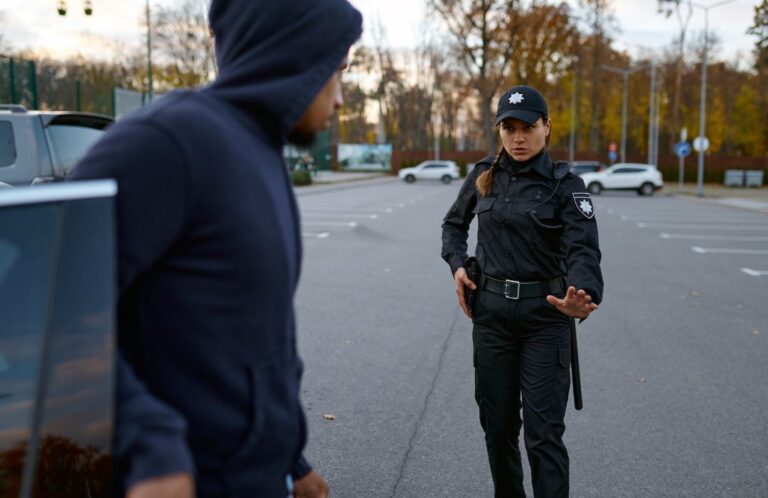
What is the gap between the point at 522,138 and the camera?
317 cm

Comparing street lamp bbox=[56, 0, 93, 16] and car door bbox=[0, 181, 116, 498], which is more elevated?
street lamp bbox=[56, 0, 93, 16]

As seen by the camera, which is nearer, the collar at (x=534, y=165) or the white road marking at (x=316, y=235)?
the collar at (x=534, y=165)

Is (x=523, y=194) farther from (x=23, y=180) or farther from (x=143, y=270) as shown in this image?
(x=23, y=180)

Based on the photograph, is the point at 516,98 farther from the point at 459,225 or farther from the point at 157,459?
the point at 157,459

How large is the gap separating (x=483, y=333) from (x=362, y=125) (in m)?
92.3

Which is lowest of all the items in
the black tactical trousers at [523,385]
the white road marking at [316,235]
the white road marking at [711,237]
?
A: the white road marking at [711,237]

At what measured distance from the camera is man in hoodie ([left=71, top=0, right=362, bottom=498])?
123 centimetres

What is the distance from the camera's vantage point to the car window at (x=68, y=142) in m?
7.52

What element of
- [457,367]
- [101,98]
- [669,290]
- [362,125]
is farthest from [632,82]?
[457,367]

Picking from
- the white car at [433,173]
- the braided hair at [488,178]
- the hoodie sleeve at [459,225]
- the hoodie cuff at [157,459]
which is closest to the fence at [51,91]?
the hoodie sleeve at [459,225]

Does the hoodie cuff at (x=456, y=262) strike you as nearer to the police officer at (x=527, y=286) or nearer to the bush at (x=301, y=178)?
the police officer at (x=527, y=286)

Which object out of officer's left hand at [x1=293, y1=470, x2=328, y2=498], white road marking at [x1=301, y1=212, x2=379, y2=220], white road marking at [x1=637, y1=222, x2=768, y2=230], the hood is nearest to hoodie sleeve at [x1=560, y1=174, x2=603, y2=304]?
officer's left hand at [x1=293, y1=470, x2=328, y2=498]

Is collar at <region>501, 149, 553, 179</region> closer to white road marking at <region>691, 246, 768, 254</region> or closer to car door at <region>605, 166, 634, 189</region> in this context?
white road marking at <region>691, 246, 768, 254</region>

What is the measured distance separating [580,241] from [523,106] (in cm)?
62
